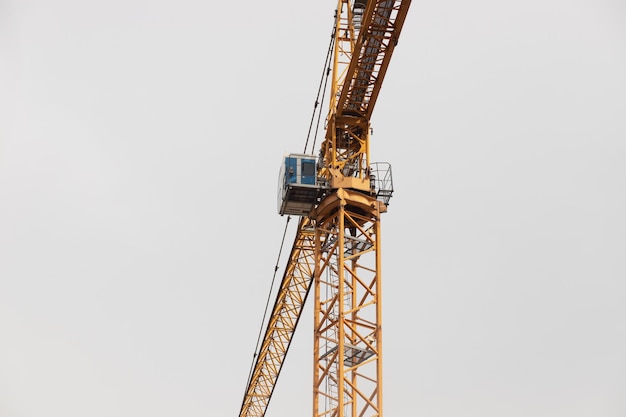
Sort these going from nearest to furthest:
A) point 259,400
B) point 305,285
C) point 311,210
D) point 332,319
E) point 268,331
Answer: point 332,319 < point 311,210 < point 305,285 < point 268,331 < point 259,400

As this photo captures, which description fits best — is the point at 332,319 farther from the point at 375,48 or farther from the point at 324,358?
the point at 375,48

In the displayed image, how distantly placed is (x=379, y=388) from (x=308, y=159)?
11170 millimetres

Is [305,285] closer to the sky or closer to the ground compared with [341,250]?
closer to the sky

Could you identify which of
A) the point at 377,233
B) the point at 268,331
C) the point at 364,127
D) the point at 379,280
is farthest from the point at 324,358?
the point at 268,331

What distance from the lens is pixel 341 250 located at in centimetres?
3009

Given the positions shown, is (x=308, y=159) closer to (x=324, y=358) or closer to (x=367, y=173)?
(x=367, y=173)

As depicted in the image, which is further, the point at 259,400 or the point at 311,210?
the point at 259,400

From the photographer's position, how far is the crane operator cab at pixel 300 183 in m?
32.1

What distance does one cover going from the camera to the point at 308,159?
32.8m

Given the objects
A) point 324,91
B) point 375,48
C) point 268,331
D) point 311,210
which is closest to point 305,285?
point 268,331

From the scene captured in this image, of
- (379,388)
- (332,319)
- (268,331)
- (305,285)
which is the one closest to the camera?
(379,388)

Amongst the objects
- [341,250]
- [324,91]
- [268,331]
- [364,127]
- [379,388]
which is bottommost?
[379,388]

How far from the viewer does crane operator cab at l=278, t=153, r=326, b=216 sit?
3206 centimetres

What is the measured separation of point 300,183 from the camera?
3206 centimetres
